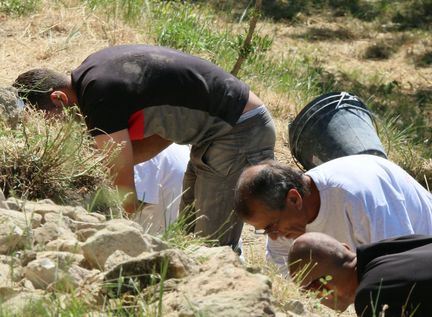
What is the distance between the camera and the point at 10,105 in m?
5.23

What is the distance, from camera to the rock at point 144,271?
327 centimetres

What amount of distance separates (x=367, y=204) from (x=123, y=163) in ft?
3.64

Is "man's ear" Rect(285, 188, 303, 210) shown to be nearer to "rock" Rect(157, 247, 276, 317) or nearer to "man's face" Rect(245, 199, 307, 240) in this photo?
"man's face" Rect(245, 199, 307, 240)

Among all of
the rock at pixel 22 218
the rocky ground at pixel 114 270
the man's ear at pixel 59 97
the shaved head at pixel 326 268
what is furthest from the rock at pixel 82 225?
the man's ear at pixel 59 97

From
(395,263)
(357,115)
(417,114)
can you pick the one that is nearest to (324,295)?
(395,263)

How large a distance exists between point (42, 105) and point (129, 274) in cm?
216

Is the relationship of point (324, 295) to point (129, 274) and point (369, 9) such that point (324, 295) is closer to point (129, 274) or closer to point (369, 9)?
point (129, 274)

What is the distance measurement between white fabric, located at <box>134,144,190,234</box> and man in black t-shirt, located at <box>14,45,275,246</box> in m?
0.08

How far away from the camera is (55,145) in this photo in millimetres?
4504

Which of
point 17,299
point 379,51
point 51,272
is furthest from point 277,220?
point 379,51

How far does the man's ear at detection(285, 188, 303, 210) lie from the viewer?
464 centimetres

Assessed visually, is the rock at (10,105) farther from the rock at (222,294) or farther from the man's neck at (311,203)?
the rock at (222,294)

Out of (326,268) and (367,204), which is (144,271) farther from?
(367,204)

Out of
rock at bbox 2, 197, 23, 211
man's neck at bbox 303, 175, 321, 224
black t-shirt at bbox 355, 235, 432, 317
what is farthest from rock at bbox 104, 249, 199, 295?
man's neck at bbox 303, 175, 321, 224
